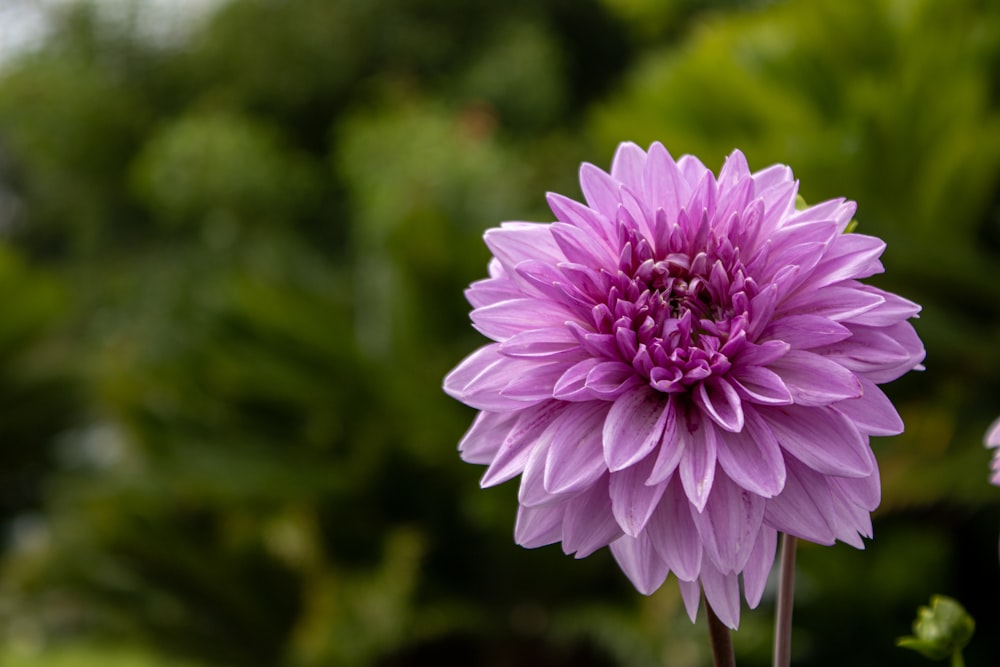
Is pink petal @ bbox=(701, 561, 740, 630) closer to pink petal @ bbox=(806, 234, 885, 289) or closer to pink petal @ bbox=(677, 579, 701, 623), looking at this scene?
pink petal @ bbox=(677, 579, 701, 623)

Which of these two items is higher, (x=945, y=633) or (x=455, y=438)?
(x=455, y=438)

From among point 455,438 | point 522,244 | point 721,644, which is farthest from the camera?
point 455,438

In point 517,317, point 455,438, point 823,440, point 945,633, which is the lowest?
point 945,633

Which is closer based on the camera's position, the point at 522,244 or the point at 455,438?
the point at 522,244

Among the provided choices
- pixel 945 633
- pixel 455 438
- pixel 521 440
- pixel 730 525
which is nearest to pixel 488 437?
pixel 521 440

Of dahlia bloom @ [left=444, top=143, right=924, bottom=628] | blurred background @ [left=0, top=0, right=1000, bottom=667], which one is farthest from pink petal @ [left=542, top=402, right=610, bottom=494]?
blurred background @ [left=0, top=0, right=1000, bottom=667]

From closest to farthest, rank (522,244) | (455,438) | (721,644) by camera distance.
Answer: (721,644) < (522,244) < (455,438)

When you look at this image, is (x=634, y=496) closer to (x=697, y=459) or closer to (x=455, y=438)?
(x=697, y=459)
